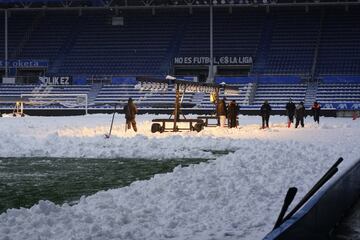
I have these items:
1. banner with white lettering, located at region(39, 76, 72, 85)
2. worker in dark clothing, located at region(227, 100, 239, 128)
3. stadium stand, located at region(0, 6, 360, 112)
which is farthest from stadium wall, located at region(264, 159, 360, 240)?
banner with white lettering, located at region(39, 76, 72, 85)

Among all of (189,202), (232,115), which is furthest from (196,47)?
(189,202)

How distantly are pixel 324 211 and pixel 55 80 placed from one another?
2036 inches

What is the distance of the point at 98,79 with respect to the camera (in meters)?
57.5

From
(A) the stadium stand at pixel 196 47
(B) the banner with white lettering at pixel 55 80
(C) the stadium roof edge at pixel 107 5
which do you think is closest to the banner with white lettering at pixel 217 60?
(A) the stadium stand at pixel 196 47

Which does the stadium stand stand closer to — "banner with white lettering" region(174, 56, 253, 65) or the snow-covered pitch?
"banner with white lettering" region(174, 56, 253, 65)

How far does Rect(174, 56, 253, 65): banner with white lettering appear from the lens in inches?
2219

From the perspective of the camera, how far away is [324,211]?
7641 mm

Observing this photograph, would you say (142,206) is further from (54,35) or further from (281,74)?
(54,35)

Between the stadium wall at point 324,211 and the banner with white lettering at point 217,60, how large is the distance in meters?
46.1

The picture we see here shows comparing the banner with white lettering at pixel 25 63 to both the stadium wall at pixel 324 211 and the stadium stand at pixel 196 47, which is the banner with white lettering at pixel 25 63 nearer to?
the stadium stand at pixel 196 47

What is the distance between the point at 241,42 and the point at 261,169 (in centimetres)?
4535

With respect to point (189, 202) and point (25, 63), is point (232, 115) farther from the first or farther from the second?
point (25, 63)

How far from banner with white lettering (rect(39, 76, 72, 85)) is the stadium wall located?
48.5m

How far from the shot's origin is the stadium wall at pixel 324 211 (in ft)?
19.4
